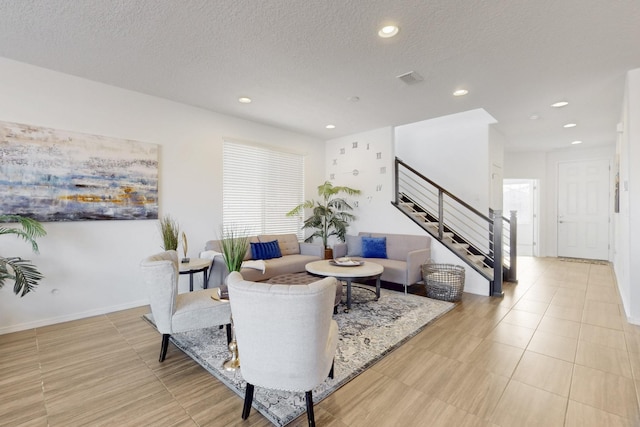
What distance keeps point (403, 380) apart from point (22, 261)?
144 inches

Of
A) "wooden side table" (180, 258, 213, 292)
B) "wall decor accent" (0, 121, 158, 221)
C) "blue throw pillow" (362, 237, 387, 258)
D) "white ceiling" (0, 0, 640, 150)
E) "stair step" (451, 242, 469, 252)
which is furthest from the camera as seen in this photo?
"blue throw pillow" (362, 237, 387, 258)

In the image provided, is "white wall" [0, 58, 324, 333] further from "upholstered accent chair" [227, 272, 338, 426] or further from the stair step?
the stair step

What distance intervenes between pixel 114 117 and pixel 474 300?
17.6 ft

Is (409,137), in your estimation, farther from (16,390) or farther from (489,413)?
(16,390)

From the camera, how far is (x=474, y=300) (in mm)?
4098

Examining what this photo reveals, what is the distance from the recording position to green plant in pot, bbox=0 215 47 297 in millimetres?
2631

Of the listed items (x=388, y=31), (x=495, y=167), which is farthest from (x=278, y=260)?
(x=495, y=167)

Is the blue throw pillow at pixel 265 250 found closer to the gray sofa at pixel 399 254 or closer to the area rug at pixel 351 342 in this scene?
the gray sofa at pixel 399 254

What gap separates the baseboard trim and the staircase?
14.5 ft

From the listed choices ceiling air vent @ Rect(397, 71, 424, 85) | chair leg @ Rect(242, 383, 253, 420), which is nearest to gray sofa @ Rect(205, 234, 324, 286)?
chair leg @ Rect(242, 383, 253, 420)

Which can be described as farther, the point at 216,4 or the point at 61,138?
the point at 61,138

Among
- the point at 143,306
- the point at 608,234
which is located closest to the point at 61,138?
the point at 143,306

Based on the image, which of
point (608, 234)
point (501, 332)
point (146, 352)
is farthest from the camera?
point (608, 234)

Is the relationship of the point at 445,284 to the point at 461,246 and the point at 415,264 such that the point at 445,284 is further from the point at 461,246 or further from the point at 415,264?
the point at 461,246
